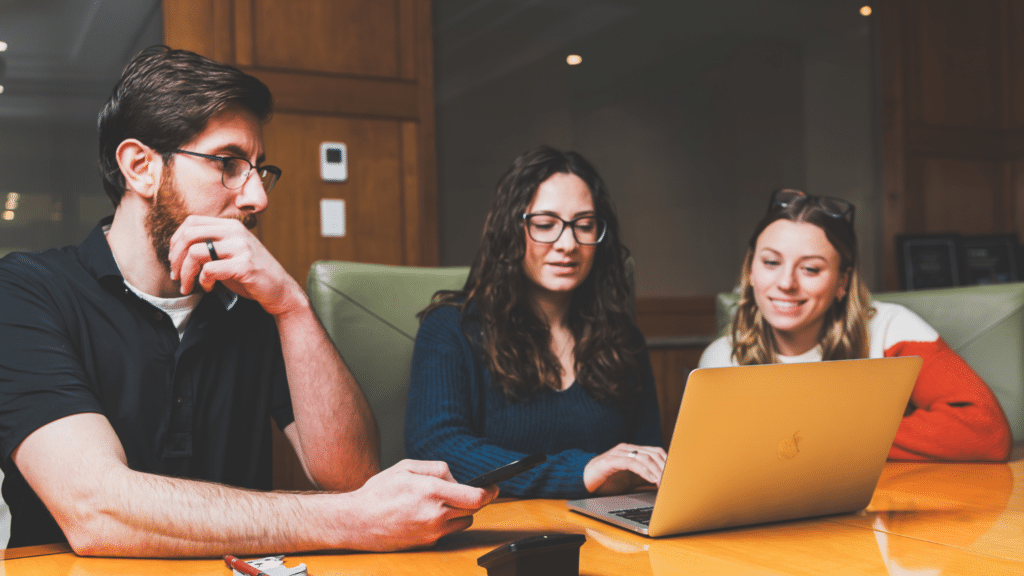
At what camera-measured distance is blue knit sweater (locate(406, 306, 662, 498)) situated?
1.42 metres

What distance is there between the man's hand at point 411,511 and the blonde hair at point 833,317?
1.14m

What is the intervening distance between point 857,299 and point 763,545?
1135 mm

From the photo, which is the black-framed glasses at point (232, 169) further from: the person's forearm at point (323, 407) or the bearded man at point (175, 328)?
the person's forearm at point (323, 407)

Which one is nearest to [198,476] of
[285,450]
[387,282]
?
[285,450]

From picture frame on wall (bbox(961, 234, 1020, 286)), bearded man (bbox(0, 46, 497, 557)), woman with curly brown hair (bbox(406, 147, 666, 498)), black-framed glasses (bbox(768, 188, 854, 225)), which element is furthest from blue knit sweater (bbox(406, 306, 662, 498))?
picture frame on wall (bbox(961, 234, 1020, 286))

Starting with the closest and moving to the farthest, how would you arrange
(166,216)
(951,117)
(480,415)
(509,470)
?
(509,470)
(166,216)
(480,415)
(951,117)

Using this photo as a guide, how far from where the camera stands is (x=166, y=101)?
125 cm

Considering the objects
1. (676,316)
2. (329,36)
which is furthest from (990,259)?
(329,36)

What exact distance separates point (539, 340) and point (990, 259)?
3.49 meters

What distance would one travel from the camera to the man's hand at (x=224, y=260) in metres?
1.12

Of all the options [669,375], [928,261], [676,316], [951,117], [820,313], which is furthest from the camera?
[951,117]

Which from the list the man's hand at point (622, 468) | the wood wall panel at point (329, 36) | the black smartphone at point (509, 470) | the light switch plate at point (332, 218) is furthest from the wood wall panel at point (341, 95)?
the black smartphone at point (509, 470)

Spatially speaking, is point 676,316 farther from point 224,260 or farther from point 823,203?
point 224,260

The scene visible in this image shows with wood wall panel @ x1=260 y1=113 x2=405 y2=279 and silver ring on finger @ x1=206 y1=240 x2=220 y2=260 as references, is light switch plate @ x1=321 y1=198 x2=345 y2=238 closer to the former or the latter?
wood wall panel @ x1=260 y1=113 x2=405 y2=279
